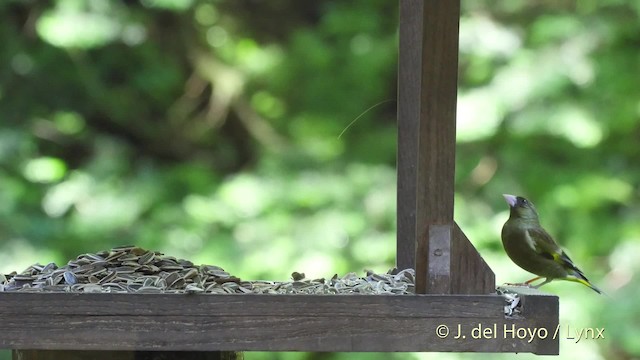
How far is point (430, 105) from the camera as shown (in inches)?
78.8

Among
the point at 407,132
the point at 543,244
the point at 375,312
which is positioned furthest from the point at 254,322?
the point at 543,244

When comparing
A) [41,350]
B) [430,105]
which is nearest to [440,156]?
[430,105]

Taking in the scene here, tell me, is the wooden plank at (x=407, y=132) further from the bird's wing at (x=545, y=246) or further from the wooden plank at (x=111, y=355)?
the wooden plank at (x=111, y=355)

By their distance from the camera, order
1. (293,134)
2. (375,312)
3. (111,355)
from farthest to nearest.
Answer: (293,134) < (111,355) < (375,312)

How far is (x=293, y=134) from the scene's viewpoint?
21.3 ft

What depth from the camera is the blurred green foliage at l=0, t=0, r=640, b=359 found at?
5641 millimetres

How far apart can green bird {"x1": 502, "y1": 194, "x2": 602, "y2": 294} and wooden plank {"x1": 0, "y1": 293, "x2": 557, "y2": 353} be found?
723mm

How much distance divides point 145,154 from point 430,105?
482 centimetres

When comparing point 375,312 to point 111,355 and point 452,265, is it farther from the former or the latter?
point 111,355

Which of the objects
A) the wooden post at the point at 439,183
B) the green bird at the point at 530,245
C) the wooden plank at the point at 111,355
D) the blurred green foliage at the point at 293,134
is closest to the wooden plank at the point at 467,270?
the wooden post at the point at 439,183

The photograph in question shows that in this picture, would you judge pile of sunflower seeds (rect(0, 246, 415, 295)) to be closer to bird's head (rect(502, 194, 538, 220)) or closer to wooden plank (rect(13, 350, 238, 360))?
wooden plank (rect(13, 350, 238, 360))

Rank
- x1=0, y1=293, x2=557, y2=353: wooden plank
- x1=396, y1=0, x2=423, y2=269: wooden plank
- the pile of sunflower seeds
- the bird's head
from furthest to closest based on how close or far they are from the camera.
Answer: the bird's head → x1=396, y1=0, x2=423, y2=269: wooden plank → the pile of sunflower seeds → x1=0, y1=293, x2=557, y2=353: wooden plank

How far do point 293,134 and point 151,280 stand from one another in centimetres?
433

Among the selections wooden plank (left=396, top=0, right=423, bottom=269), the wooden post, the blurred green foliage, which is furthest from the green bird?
the blurred green foliage
